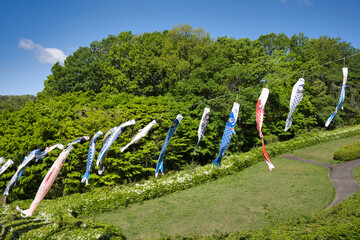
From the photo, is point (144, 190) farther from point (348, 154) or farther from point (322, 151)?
point (322, 151)

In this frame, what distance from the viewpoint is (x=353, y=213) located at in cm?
667

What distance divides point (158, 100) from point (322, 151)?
49.8 feet

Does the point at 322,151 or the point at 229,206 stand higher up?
the point at 229,206

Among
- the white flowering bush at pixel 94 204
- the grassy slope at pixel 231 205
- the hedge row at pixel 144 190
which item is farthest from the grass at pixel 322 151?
the hedge row at pixel 144 190

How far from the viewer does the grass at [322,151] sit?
17.5m

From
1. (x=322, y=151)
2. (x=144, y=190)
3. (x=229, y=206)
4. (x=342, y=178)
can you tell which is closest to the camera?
(x=229, y=206)

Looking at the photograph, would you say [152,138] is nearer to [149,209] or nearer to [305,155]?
[149,209]

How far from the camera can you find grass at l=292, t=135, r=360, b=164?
17547 mm

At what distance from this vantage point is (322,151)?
19656 millimetres

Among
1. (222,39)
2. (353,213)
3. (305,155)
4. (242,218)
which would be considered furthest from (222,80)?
(353,213)

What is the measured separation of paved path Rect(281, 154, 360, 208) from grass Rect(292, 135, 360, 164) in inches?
39.7

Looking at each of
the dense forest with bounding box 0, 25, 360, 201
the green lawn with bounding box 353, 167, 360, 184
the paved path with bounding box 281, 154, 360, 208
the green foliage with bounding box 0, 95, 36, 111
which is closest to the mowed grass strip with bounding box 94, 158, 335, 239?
the paved path with bounding box 281, 154, 360, 208

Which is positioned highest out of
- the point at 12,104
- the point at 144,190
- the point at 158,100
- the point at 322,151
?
the point at 12,104

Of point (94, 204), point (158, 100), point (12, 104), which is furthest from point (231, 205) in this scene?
point (12, 104)
